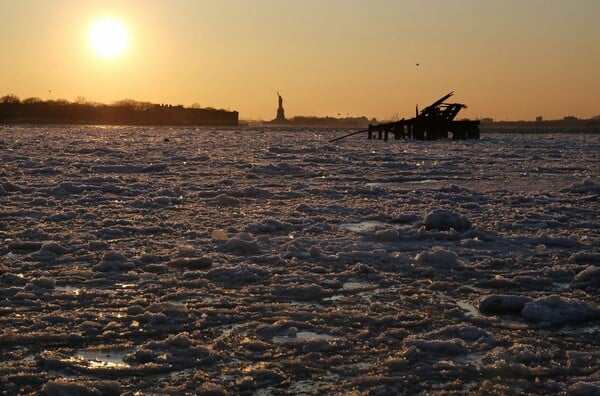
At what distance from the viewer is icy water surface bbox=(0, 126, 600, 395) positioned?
4734 millimetres

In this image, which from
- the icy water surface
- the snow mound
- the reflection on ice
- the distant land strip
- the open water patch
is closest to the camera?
the icy water surface

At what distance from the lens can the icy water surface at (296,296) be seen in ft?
15.5

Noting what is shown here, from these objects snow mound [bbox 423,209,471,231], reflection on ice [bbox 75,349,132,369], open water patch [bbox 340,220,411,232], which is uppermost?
snow mound [bbox 423,209,471,231]

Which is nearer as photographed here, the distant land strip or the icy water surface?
the icy water surface

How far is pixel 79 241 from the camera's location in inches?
378

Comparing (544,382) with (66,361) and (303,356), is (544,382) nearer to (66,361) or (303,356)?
(303,356)

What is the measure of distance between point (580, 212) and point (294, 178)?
8939mm

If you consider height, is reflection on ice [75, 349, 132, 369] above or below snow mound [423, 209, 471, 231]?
below

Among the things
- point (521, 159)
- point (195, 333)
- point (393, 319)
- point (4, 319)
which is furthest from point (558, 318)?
point (521, 159)

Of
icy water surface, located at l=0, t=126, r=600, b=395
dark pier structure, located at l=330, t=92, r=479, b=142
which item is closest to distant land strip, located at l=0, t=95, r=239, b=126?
dark pier structure, located at l=330, t=92, r=479, b=142

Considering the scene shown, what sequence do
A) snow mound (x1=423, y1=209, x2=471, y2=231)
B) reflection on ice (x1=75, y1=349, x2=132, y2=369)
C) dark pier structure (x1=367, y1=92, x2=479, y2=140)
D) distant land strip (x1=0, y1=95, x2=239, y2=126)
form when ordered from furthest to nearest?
distant land strip (x1=0, y1=95, x2=239, y2=126)
dark pier structure (x1=367, y1=92, x2=479, y2=140)
snow mound (x1=423, y1=209, x2=471, y2=231)
reflection on ice (x1=75, y1=349, x2=132, y2=369)

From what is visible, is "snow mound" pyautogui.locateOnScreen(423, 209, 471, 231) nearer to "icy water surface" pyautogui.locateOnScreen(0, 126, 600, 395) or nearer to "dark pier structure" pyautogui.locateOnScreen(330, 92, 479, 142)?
→ "icy water surface" pyautogui.locateOnScreen(0, 126, 600, 395)

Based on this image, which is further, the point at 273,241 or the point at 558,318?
the point at 273,241

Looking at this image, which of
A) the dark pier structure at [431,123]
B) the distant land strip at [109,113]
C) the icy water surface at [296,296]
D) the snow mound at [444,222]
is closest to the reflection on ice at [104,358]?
the icy water surface at [296,296]
